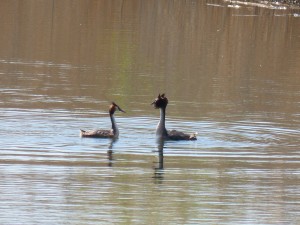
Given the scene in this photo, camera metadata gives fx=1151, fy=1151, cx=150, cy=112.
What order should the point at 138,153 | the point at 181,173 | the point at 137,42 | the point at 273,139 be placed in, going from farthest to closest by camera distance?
the point at 137,42
the point at 273,139
the point at 138,153
the point at 181,173

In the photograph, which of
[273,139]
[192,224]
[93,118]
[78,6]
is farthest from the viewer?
[78,6]

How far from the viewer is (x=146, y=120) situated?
19219 mm

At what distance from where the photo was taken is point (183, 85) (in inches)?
962

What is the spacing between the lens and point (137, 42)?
110 ft

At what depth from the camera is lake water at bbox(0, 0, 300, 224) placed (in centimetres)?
1193

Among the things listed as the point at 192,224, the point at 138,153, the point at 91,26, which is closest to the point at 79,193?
the point at 192,224

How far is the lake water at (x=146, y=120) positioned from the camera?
1193 centimetres

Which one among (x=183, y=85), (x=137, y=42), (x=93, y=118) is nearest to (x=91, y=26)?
(x=137, y=42)

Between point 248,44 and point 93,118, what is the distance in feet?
51.5

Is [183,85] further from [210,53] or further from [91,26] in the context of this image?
[91,26]

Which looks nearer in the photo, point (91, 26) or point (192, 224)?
point (192, 224)

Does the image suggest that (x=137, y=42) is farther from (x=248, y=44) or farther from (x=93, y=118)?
(x=93, y=118)

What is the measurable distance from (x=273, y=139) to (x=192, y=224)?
6957 mm

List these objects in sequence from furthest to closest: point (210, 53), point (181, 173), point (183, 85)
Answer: point (210, 53), point (183, 85), point (181, 173)
